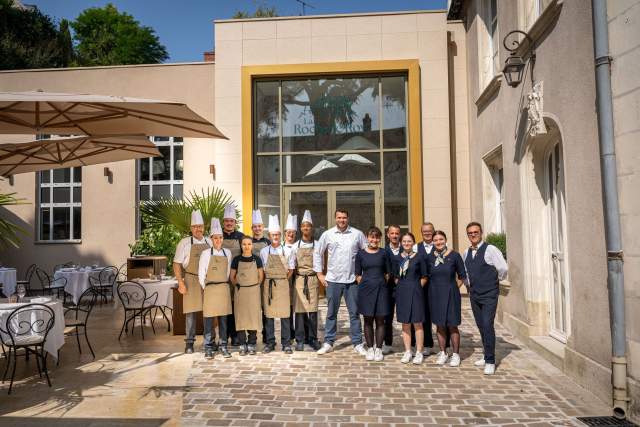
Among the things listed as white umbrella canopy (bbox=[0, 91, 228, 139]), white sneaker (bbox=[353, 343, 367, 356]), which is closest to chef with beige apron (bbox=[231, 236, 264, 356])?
white sneaker (bbox=[353, 343, 367, 356])

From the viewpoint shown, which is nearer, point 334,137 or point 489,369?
point 489,369

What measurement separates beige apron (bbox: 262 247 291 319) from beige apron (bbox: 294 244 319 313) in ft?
0.51

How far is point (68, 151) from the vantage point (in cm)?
725

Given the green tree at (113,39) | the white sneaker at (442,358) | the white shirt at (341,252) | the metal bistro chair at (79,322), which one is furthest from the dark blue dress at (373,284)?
the green tree at (113,39)

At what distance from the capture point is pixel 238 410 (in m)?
4.73

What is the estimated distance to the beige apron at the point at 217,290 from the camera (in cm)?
663

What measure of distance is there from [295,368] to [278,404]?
1.25 m

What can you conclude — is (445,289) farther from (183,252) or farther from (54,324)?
(54,324)

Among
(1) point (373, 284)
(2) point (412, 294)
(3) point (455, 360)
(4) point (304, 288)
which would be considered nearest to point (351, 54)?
(4) point (304, 288)

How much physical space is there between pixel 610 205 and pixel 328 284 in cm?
353

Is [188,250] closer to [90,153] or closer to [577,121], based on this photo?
[90,153]

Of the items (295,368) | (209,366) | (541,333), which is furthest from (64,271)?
(541,333)

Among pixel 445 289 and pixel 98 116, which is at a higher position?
pixel 98 116

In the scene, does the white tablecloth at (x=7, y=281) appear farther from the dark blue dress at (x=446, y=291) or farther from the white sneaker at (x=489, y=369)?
the white sneaker at (x=489, y=369)
